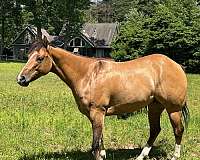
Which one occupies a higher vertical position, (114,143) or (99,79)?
(99,79)

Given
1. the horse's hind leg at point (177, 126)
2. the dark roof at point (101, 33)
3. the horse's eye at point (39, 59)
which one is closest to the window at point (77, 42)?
the dark roof at point (101, 33)

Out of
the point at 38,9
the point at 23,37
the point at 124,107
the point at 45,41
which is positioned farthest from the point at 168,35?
the point at 23,37

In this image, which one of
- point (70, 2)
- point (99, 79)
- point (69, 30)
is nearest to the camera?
point (99, 79)

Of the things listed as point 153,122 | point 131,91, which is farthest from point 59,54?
point 153,122

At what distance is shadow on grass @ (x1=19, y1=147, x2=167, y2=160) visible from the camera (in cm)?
691

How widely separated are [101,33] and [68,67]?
5714 cm

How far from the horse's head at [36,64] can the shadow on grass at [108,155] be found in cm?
157

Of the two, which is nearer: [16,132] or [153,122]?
[153,122]

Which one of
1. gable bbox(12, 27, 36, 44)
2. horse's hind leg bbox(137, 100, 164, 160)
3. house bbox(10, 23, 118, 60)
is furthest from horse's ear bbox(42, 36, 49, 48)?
gable bbox(12, 27, 36, 44)

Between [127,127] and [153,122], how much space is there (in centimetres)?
202

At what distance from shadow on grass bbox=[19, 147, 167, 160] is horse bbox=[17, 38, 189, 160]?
1.22 ft

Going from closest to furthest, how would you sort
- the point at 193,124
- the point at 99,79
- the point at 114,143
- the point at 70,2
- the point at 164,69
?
the point at 99,79
the point at 164,69
the point at 114,143
the point at 193,124
the point at 70,2

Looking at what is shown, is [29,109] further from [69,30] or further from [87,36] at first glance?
[87,36]

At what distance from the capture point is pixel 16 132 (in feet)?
28.3
